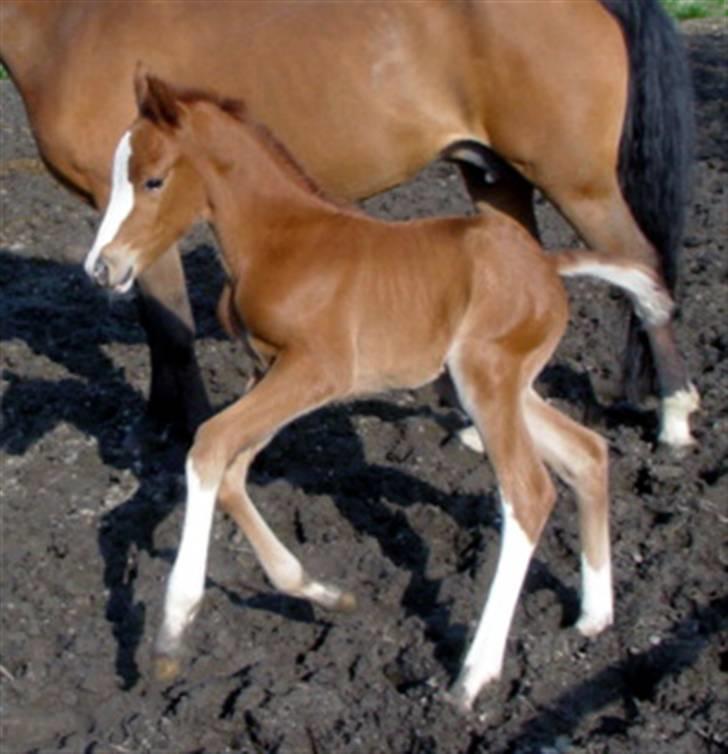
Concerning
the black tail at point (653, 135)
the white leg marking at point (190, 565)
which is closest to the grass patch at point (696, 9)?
the black tail at point (653, 135)

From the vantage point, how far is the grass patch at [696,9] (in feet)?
41.5

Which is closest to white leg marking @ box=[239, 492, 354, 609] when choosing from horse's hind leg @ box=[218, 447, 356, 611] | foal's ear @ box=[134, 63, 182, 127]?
horse's hind leg @ box=[218, 447, 356, 611]

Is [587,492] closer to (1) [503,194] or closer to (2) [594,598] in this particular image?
(2) [594,598]

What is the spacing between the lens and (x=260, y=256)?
4.59 metres

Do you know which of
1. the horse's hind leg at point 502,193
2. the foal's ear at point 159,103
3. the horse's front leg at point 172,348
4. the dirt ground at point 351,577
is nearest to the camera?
the dirt ground at point 351,577

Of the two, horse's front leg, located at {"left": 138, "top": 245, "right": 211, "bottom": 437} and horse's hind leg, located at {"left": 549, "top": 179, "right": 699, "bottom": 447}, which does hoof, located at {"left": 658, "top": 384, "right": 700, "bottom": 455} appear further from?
horse's front leg, located at {"left": 138, "top": 245, "right": 211, "bottom": 437}

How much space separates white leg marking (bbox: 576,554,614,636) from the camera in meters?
4.66

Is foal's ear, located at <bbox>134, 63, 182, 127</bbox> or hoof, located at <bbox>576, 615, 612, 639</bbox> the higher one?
foal's ear, located at <bbox>134, 63, 182, 127</bbox>

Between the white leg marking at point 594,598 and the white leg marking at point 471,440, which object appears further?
the white leg marking at point 471,440

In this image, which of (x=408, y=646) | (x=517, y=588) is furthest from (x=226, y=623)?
(x=517, y=588)

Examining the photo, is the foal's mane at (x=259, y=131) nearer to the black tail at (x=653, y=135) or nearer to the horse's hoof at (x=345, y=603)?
the horse's hoof at (x=345, y=603)

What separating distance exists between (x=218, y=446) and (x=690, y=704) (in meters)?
1.23

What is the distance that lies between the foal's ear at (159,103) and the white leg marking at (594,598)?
147cm

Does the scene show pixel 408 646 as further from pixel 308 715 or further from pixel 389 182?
pixel 389 182
